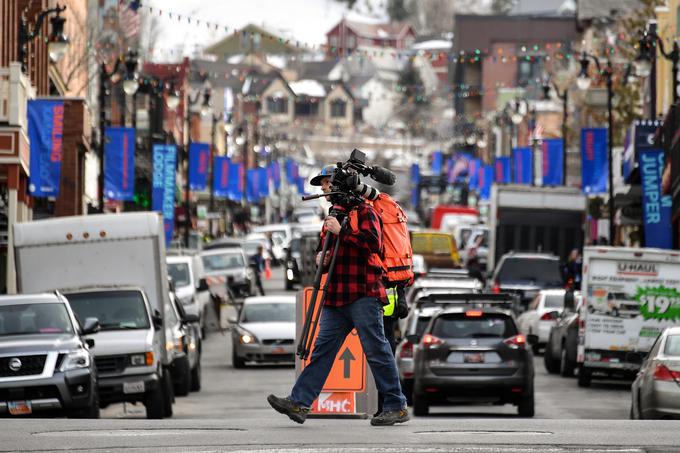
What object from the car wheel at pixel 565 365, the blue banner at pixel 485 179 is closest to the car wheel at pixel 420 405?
the car wheel at pixel 565 365

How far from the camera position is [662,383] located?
1730 centimetres

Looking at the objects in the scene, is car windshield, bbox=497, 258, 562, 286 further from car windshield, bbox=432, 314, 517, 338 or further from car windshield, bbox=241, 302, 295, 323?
car windshield, bbox=432, 314, 517, 338

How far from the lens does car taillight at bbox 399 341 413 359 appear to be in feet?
82.3

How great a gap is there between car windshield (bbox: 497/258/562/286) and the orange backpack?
2946cm

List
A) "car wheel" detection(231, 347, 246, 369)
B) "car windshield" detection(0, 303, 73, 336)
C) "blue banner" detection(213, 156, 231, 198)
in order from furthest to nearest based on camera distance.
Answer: "blue banner" detection(213, 156, 231, 198) → "car wheel" detection(231, 347, 246, 369) → "car windshield" detection(0, 303, 73, 336)

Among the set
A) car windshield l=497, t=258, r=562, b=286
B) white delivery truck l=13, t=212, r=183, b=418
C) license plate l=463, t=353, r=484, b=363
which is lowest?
car windshield l=497, t=258, r=562, b=286

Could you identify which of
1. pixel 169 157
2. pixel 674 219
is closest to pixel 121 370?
pixel 674 219

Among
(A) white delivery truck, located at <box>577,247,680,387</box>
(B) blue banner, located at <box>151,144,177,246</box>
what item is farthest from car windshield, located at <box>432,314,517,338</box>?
(B) blue banner, located at <box>151,144,177,246</box>

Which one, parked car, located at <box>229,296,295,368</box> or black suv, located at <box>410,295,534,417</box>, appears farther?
parked car, located at <box>229,296,295,368</box>

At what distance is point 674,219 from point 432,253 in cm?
1606

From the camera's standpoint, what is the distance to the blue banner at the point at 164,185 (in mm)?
49219

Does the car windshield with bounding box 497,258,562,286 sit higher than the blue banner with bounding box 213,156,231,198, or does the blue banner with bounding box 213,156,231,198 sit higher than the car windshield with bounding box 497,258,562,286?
the blue banner with bounding box 213,156,231,198

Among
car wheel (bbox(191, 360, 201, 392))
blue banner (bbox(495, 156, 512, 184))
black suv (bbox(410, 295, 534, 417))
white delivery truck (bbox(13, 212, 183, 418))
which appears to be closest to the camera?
black suv (bbox(410, 295, 534, 417))

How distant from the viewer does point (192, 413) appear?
78.4ft
